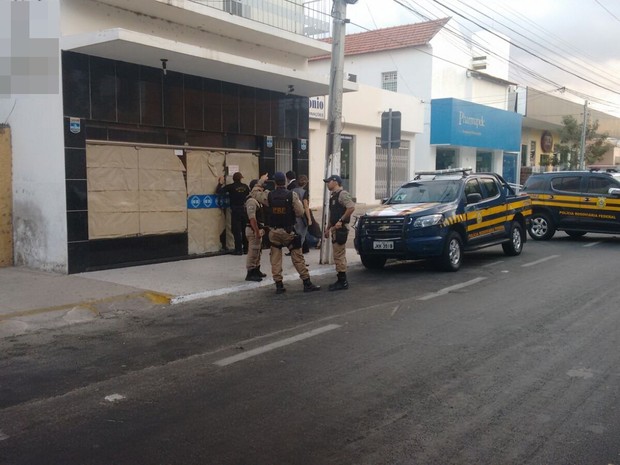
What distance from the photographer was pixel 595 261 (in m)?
12.4

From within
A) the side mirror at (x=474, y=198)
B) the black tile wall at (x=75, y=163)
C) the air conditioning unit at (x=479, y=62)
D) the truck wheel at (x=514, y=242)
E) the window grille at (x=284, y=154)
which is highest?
the air conditioning unit at (x=479, y=62)

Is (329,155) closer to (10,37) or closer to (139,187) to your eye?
(139,187)

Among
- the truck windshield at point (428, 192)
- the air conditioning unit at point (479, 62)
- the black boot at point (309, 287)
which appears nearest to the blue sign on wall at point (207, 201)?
the truck windshield at point (428, 192)

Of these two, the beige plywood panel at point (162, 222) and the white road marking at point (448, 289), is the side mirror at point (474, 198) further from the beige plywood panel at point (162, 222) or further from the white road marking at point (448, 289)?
the beige plywood panel at point (162, 222)

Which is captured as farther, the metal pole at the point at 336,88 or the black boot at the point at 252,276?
the metal pole at the point at 336,88

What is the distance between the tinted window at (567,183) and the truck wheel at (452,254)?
6139mm

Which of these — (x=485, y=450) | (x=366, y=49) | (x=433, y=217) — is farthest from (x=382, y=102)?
(x=485, y=450)

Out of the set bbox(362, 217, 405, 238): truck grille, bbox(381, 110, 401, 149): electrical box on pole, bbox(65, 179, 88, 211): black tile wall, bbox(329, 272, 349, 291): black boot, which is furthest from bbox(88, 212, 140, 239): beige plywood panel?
bbox(381, 110, 401, 149): electrical box on pole

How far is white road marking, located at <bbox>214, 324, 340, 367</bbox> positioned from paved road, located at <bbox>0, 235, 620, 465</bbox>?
0.10 feet

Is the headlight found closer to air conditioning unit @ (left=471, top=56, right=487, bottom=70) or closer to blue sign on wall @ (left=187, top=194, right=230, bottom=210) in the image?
blue sign on wall @ (left=187, top=194, right=230, bottom=210)

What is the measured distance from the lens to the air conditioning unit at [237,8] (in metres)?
12.6

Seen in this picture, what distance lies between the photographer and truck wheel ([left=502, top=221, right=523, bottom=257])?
1325 cm

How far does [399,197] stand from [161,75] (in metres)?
5.09

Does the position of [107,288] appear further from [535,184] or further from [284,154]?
[535,184]
